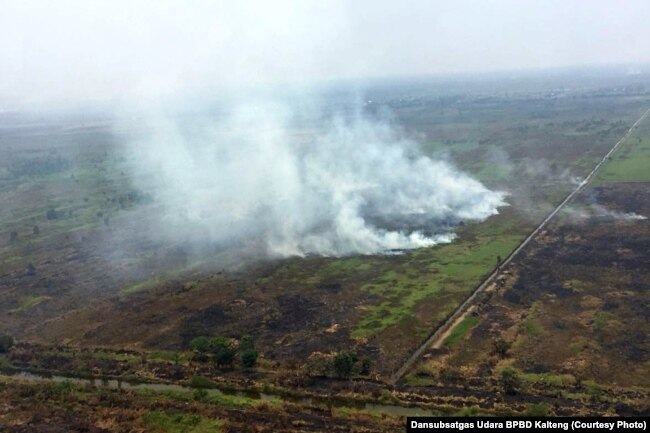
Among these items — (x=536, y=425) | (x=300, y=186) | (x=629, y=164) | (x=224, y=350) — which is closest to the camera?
(x=536, y=425)

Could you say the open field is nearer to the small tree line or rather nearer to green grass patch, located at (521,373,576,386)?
green grass patch, located at (521,373,576,386)

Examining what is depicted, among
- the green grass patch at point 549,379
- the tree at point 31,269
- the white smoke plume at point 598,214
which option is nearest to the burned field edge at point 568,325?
the green grass patch at point 549,379

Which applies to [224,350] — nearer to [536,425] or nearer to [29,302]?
[536,425]

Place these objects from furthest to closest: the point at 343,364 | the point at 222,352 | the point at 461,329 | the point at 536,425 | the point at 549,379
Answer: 1. the point at 461,329
2. the point at 222,352
3. the point at 343,364
4. the point at 549,379
5. the point at 536,425

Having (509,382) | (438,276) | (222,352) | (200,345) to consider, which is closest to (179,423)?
(222,352)

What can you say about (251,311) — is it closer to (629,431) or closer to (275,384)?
(275,384)

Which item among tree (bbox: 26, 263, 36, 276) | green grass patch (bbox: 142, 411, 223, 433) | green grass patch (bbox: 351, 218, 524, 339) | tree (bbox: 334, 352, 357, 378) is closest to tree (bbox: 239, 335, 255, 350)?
tree (bbox: 334, 352, 357, 378)

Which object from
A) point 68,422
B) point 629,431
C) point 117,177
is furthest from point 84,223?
point 629,431
